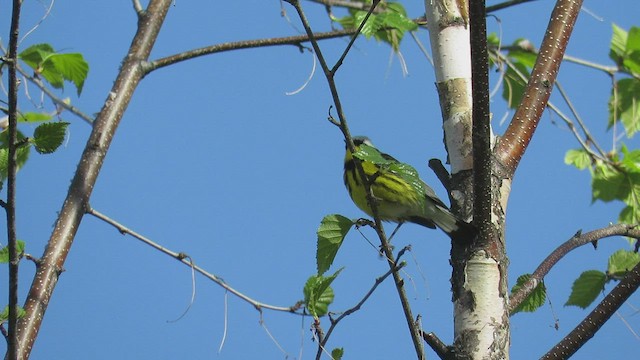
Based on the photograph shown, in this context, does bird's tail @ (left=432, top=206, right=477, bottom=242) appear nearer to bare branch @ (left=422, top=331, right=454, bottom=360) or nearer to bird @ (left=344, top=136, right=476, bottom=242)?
bare branch @ (left=422, top=331, right=454, bottom=360)

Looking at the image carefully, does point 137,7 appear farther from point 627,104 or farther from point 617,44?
point 627,104

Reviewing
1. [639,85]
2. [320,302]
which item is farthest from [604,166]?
[320,302]

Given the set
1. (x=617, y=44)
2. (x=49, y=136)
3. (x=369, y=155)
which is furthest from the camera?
(x=617, y=44)

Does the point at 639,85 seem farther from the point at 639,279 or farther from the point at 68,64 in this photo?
the point at 68,64

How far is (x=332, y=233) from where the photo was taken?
100 inches

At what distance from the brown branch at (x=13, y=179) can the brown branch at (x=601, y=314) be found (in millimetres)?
1464

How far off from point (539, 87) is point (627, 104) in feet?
8.98

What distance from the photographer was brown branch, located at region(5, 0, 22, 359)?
6.82ft

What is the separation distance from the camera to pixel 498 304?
2396 millimetres

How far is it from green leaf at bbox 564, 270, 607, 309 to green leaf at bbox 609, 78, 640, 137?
198 cm

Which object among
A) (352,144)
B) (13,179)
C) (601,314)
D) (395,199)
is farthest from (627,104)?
(13,179)

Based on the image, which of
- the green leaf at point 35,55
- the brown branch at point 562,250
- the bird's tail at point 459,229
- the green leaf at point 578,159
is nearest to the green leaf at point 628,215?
the green leaf at point 578,159

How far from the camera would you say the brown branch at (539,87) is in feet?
8.93

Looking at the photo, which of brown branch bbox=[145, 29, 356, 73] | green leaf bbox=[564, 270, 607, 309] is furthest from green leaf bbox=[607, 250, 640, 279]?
brown branch bbox=[145, 29, 356, 73]
